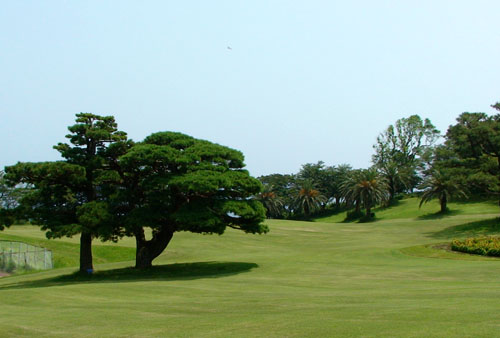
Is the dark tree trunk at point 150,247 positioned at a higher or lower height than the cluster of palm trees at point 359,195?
lower

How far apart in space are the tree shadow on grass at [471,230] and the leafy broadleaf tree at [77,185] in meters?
33.9

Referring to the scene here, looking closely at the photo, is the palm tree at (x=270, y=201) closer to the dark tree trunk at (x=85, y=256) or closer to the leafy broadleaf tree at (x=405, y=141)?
the leafy broadleaf tree at (x=405, y=141)

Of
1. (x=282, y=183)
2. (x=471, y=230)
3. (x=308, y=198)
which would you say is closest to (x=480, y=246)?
(x=471, y=230)

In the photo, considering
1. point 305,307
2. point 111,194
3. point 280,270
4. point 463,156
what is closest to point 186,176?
point 111,194

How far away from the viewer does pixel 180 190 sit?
30.7m

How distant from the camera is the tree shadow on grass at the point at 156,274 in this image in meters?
29.9

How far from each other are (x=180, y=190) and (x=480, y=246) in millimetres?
21379

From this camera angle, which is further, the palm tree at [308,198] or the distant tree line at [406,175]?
the palm tree at [308,198]

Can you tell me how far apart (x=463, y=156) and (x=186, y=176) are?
3658cm

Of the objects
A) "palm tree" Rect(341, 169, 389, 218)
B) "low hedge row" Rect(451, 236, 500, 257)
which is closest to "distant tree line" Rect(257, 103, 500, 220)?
"palm tree" Rect(341, 169, 389, 218)

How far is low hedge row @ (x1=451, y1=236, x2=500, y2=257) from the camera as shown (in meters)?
33.1

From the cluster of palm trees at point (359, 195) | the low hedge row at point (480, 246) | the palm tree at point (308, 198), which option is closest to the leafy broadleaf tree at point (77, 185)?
the low hedge row at point (480, 246)

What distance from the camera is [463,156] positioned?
54.0 meters

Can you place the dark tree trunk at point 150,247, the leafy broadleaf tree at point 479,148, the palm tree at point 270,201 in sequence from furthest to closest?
the palm tree at point 270,201, the leafy broadleaf tree at point 479,148, the dark tree trunk at point 150,247
